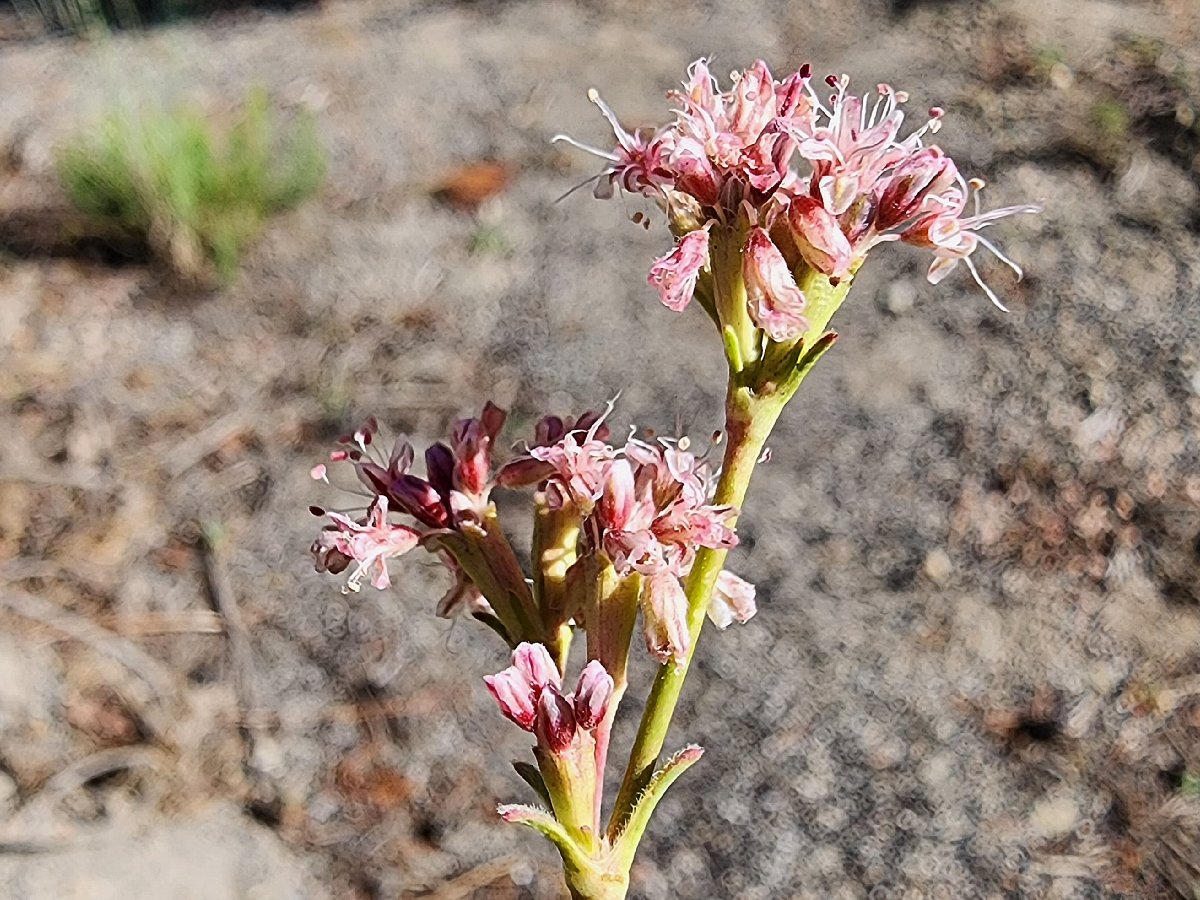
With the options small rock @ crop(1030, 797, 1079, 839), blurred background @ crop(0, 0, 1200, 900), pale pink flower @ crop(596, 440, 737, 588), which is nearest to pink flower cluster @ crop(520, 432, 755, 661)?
pale pink flower @ crop(596, 440, 737, 588)

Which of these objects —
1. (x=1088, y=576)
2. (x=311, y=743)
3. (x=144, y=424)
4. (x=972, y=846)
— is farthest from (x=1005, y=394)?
(x=144, y=424)

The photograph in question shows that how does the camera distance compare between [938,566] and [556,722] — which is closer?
[556,722]

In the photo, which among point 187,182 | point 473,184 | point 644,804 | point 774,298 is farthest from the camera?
point 473,184

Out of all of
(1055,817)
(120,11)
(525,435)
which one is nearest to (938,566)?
(1055,817)

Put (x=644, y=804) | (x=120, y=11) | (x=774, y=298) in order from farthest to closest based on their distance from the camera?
(x=120, y=11)
(x=644, y=804)
(x=774, y=298)

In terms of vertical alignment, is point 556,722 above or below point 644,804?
above

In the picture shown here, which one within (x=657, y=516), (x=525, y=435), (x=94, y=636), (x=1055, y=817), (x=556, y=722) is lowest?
(x=1055, y=817)

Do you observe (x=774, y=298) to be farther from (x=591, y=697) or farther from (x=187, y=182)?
(x=187, y=182)

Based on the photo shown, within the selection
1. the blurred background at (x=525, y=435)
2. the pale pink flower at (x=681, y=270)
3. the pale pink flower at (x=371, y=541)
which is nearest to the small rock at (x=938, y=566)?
the blurred background at (x=525, y=435)
